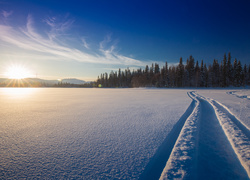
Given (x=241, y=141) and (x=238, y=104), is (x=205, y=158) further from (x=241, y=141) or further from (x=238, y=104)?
(x=238, y=104)

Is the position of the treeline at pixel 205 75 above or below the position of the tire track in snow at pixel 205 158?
above

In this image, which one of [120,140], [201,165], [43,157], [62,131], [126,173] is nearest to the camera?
[126,173]

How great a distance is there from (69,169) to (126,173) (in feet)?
2.88

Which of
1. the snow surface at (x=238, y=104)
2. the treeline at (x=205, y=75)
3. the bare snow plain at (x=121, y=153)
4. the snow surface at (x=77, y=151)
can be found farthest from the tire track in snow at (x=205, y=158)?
the treeline at (x=205, y=75)

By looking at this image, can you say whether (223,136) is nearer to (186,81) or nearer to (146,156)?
(146,156)

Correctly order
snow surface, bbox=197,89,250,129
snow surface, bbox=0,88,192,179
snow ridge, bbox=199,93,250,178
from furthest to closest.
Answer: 1. snow surface, bbox=197,89,250,129
2. snow ridge, bbox=199,93,250,178
3. snow surface, bbox=0,88,192,179

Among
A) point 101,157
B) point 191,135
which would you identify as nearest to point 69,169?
point 101,157

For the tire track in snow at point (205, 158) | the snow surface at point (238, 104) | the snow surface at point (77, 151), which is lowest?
the tire track in snow at point (205, 158)

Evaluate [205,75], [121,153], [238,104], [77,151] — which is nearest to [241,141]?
[121,153]

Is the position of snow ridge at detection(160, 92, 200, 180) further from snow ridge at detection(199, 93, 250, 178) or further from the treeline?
the treeline

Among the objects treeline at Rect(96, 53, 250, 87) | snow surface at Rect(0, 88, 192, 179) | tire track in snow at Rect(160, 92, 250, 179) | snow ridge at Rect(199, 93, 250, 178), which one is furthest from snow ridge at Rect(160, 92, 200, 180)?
treeline at Rect(96, 53, 250, 87)

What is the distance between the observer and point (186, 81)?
184ft

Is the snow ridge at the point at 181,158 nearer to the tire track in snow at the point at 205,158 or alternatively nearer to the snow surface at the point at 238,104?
the tire track in snow at the point at 205,158

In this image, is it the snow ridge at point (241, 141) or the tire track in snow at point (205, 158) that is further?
the snow ridge at point (241, 141)
